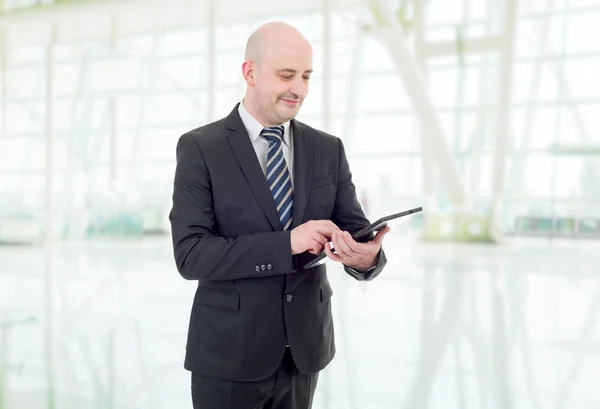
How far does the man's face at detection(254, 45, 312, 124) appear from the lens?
1.52 metres

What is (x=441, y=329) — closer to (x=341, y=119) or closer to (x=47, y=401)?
(x=47, y=401)

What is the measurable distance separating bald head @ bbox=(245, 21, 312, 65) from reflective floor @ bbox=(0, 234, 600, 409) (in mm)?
2642

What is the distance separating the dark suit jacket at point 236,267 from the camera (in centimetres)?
154

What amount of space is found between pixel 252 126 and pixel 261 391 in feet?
2.34

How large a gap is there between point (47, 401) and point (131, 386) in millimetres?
518

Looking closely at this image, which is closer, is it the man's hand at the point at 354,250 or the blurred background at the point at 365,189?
the man's hand at the point at 354,250

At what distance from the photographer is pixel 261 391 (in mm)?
1593

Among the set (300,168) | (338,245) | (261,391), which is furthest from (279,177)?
(261,391)

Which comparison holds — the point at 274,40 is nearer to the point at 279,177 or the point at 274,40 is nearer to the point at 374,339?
the point at 279,177

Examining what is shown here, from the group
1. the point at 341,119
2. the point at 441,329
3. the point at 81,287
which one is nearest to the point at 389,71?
the point at 341,119

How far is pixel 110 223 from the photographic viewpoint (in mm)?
19812

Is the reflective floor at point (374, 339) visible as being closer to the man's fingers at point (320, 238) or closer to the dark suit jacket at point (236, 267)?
the dark suit jacket at point (236, 267)

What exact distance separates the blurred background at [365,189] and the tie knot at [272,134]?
2.44m

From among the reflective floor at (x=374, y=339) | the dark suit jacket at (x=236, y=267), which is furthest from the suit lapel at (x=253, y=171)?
the reflective floor at (x=374, y=339)
